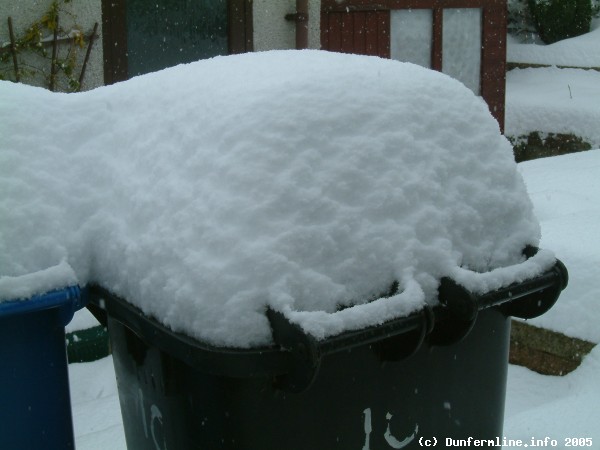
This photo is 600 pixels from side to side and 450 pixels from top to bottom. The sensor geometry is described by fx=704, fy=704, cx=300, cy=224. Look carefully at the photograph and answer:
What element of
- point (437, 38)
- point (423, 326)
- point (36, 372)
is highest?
point (437, 38)

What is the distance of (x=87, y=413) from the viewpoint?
10.5 ft

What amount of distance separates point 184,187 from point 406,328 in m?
0.52

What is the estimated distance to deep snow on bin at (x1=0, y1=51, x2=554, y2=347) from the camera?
4.36 feet

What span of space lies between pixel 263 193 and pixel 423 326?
0.41 meters

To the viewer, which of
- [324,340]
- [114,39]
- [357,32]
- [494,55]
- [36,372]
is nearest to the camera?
[324,340]

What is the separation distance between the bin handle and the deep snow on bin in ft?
0.08

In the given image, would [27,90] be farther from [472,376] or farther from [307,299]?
[472,376]

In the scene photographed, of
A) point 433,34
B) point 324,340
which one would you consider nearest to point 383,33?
point 433,34

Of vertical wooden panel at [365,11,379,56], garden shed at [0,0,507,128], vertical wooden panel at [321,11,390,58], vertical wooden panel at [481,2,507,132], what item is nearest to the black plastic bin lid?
garden shed at [0,0,507,128]

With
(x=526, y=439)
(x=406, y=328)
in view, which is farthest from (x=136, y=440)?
(x=526, y=439)

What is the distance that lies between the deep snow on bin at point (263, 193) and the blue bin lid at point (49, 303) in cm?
3

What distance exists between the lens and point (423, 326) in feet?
4.59

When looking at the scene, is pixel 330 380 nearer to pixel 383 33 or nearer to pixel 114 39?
pixel 114 39

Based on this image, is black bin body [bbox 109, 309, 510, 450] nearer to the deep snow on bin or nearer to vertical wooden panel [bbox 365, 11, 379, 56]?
the deep snow on bin
